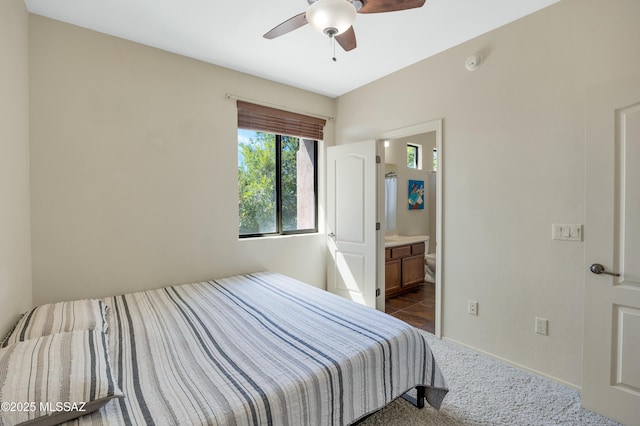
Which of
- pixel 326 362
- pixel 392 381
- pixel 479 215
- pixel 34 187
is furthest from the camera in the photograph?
pixel 479 215

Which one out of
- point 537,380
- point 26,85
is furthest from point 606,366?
point 26,85

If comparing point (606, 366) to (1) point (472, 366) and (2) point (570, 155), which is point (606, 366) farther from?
(2) point (570, 155)

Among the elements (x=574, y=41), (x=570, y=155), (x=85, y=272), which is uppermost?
(x=574, y=41)

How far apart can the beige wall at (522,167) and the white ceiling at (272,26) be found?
0.75 feet

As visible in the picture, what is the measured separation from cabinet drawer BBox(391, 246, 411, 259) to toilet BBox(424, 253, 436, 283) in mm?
596

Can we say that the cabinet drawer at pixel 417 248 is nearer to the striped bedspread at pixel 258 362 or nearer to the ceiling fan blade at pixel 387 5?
the striped bedspread at pixel 258 362

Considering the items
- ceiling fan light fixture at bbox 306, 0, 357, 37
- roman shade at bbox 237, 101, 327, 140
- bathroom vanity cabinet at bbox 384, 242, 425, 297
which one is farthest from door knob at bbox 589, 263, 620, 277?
roman shade at bbox 237, 101, 327, 140

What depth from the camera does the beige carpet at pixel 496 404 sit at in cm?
176

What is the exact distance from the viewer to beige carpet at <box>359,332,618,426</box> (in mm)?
1757

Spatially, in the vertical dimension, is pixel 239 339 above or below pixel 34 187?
below

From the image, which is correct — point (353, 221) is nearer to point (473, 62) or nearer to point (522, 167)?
point (522, 167)

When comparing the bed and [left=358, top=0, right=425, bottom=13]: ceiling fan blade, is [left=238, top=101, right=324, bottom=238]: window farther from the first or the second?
[left=358, top=0, right=425, bottom=13]: ceiling fan blade

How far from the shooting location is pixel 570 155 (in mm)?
2023

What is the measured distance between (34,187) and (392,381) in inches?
110
